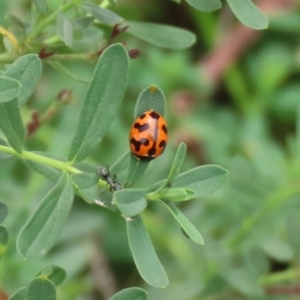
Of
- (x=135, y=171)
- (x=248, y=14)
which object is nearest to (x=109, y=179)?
(x=135, y=171)

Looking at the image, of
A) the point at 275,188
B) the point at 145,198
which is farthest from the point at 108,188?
the point at 275,188

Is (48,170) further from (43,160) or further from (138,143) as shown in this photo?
(138,143)

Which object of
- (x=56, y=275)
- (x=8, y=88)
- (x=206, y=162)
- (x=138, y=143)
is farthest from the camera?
(x=206, y=162)

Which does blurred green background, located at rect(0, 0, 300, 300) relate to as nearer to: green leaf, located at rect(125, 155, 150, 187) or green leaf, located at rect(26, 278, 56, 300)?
green leaf, located at rect(125, 155, 150, 187)

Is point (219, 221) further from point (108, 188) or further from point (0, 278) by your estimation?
point (108, 188)

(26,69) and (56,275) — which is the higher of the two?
(26,69)

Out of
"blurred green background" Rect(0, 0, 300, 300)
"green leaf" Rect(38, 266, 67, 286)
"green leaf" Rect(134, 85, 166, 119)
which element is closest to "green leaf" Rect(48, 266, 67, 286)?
"green leaf" Rect(38, 266, 67, 286)
